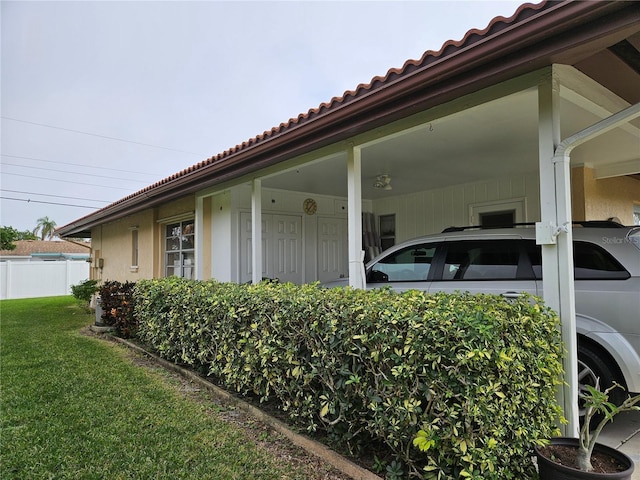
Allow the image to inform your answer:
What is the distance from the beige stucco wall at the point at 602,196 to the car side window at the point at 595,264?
308 cm

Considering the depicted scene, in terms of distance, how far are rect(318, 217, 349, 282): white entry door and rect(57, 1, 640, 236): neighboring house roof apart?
186 inches

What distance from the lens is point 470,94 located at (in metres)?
3.37

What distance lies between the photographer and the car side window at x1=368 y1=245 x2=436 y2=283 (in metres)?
4.94

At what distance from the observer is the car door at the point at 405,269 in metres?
4.89

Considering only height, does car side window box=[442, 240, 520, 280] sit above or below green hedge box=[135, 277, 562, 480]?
above

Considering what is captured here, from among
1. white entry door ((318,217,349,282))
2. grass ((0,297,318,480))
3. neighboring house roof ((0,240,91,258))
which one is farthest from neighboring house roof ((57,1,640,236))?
neighboring house roof ((0,240,91,258))

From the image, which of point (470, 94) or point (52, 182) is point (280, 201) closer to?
point (470, 94)

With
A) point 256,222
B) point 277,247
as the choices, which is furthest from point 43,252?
point 256,222

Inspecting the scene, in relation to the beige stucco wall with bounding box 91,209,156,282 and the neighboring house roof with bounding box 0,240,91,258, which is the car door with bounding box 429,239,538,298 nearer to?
the beige stucco wall with bounding box 91,209,156,282

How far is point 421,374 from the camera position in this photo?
2.51 m

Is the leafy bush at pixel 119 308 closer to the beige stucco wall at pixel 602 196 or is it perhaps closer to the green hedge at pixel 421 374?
the green hedge at pixel 421 374

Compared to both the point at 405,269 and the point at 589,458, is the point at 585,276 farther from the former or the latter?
the point at 405,269

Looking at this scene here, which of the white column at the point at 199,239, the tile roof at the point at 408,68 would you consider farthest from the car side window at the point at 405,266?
the white column at the point at 199,239

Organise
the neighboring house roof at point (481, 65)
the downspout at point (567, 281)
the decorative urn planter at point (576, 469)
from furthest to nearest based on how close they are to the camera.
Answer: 1. the downspout at point (567, 281)
2. the neighboring house roof at point (481, 65)
3. the decorative urn planter at point (576, 469)
